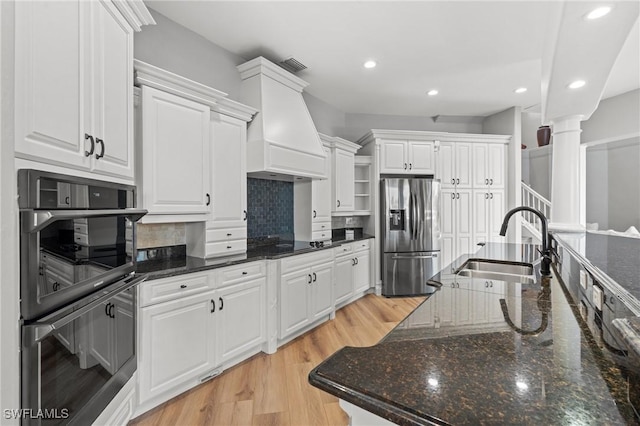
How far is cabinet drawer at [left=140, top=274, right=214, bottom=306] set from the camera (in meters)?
1.81

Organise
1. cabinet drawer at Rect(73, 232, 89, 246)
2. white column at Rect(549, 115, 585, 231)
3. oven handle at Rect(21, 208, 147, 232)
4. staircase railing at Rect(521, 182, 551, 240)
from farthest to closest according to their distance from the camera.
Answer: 1. staircase railing at Rect(521, 182, 551, 240)
2. white column at Rect(549, 115, 585, 231)
3. cabinet drawer at Rect(73, 232, 89, 246)
4. oven handle at Rect(21, 208, 147, 232)

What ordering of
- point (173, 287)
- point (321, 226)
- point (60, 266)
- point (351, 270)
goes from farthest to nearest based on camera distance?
point (351, 270)
point (321, 226)
point (173, 287)
point (60, 266)

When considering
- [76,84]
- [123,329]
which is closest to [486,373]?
[123,329]

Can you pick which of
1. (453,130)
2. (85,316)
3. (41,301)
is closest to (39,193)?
(41,301)

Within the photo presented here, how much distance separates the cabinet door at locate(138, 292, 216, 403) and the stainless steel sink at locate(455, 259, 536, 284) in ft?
5.66

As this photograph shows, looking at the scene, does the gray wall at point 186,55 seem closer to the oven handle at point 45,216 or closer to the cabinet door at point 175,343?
the oven handle at point 45,216

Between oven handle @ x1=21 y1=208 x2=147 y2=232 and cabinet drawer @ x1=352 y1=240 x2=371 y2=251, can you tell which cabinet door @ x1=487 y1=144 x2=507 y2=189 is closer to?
cabinet drawer @ x1=352 y1=240 x2=371 y2=251

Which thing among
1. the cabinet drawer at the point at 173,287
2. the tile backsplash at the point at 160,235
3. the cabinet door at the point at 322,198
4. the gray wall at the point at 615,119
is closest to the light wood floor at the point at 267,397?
the cabinet drawer at the point at 173,287

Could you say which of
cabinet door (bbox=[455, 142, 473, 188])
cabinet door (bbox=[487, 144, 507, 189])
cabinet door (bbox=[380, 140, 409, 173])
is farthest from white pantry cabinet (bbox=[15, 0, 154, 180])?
cabinet door (bbox=[487, 144, 507, 189])

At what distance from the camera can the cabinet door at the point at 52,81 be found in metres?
0.95

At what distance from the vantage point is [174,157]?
2.19m

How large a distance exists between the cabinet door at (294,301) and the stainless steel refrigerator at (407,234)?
1784mm

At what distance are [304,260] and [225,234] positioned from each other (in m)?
0.81

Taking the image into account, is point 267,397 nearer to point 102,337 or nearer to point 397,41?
point 102,337
